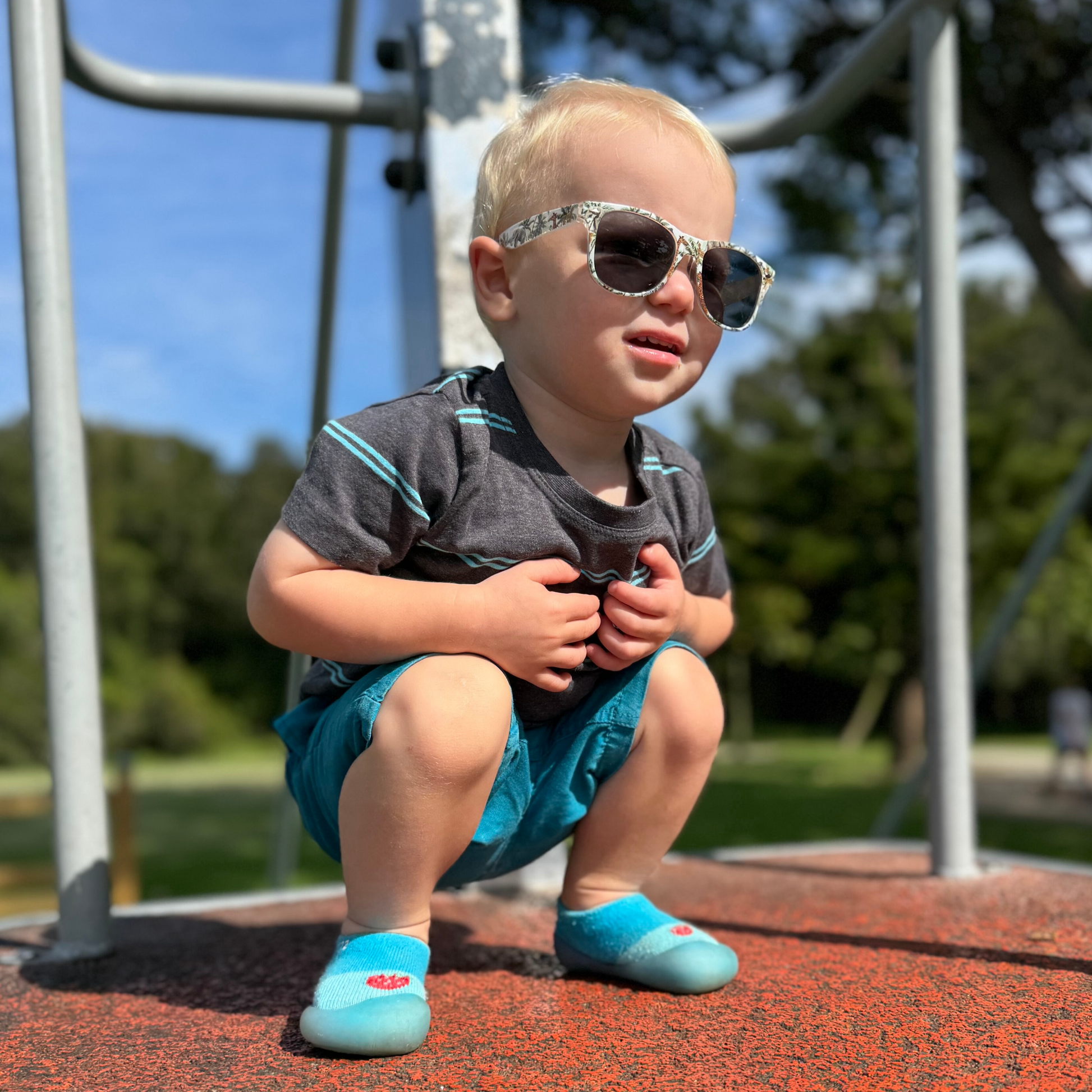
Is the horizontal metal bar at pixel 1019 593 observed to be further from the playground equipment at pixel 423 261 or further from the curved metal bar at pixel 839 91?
the curved metal bar at pixel 839 91

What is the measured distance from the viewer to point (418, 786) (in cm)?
95

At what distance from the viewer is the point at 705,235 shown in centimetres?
107

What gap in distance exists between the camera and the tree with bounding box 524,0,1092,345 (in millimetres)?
4918

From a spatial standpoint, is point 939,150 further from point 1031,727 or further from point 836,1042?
point 1031,727

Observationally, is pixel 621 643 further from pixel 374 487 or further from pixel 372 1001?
pixel 372 1001

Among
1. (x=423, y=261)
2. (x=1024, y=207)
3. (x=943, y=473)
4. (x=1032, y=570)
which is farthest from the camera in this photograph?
(x=1024, y=207)

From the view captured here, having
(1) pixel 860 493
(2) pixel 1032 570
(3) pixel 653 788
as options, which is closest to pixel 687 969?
(3) pixel 653 788

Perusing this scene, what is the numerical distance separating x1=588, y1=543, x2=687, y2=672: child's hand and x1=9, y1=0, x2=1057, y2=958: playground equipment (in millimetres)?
618

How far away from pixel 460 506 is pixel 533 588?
0.10 meters

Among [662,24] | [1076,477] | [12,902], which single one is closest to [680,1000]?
[1076,477]

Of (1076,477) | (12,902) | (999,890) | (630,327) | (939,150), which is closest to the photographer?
(630,327)

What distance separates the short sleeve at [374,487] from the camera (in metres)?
0.98

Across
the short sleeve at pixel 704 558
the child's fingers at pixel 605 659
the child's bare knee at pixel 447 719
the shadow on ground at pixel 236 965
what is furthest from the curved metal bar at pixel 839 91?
the shadow on ground at pixel 236 965

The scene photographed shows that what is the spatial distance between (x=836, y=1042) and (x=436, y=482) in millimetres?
557
